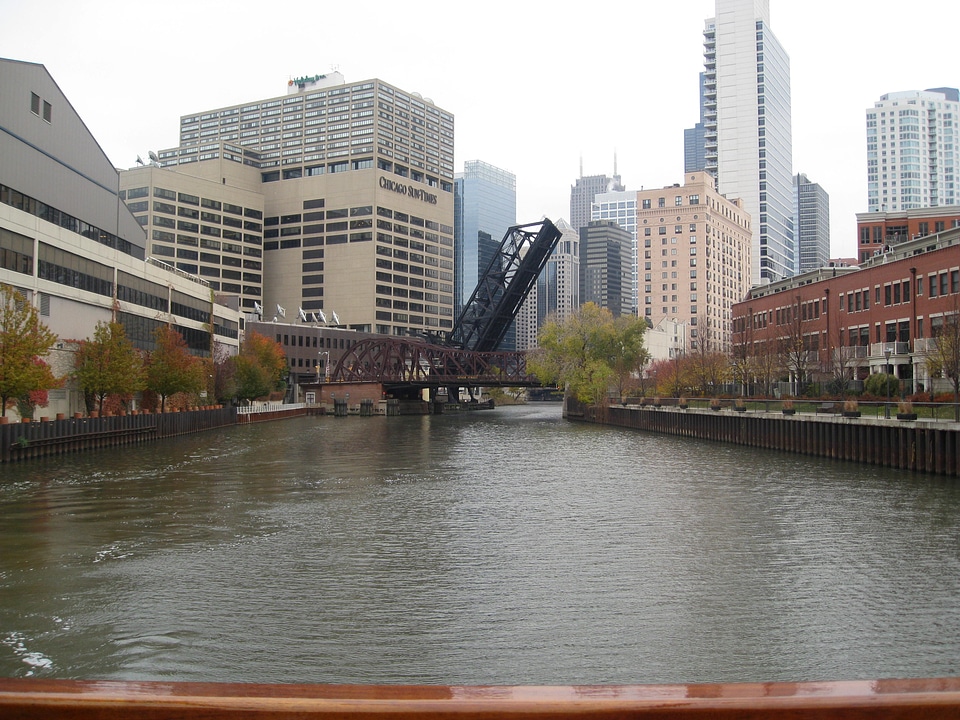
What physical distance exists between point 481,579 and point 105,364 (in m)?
37.3

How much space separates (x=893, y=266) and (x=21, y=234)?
1826 inches

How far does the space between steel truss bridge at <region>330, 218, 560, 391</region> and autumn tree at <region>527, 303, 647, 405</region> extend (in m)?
5.36

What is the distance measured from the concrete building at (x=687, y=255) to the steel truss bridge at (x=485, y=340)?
166 ft

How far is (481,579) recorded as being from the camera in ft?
46.1

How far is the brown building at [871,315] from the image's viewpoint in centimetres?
4325

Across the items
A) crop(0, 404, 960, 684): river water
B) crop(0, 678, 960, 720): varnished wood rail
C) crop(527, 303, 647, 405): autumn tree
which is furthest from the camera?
crop(527, 303, 647, 405): autumn tree

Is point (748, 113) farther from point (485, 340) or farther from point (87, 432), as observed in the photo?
point (87, 432)

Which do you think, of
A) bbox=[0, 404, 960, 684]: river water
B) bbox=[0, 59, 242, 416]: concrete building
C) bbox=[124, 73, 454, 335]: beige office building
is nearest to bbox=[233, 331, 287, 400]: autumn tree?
bbox=[0, 59, 242, 416]: concrete building

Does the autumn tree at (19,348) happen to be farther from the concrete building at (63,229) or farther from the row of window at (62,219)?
the row of window at (62,219)

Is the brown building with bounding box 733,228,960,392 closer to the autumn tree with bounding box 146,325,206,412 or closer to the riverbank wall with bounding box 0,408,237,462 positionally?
the riverbank wall with bounding box 0,408,237,462

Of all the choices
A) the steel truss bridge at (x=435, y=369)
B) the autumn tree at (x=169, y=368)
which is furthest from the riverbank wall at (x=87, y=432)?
the steel truss bridge at (x=435, y=369)

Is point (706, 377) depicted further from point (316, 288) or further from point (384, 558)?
point (316, 288)

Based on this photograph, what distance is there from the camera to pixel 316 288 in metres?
148

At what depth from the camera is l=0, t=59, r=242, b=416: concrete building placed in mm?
40219
